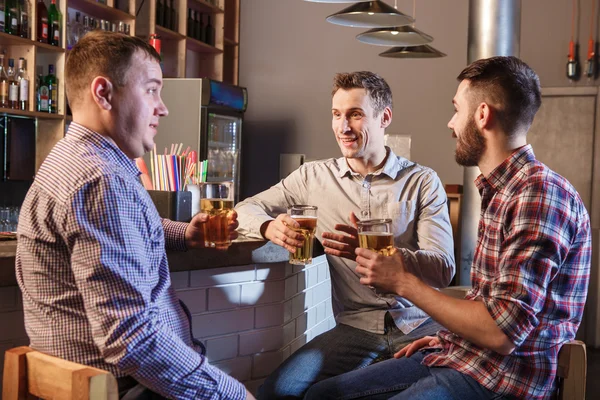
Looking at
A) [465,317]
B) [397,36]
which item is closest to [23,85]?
[397,36]

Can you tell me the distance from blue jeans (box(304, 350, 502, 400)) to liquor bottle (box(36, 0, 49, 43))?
3.47m

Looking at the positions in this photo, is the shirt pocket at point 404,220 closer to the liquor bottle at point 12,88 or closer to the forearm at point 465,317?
the forearm at point 465,317

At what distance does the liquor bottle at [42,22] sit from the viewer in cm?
452

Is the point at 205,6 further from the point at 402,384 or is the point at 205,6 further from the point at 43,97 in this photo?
the point at 402,384

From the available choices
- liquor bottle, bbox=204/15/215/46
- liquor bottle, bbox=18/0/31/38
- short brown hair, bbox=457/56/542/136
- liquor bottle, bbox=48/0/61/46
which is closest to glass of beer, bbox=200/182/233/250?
short brown hair, bbox=457/56/542/136

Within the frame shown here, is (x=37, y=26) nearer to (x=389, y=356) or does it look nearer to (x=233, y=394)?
(x=389, y=356)

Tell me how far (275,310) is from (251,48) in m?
5.70

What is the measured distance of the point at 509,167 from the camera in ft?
5.53

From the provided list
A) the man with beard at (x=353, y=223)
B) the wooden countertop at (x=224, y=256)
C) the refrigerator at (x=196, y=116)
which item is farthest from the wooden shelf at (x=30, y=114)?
the wooden countertop at (x=224, y=256)

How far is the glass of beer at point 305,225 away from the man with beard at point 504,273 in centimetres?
33

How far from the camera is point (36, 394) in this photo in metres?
1.24

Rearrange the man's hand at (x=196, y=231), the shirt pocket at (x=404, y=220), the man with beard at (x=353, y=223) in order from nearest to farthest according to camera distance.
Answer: the man's hand at (x=196, y=231), the man with beard at (x=353, y=223), the shirt pocket at (x=404, y=220)

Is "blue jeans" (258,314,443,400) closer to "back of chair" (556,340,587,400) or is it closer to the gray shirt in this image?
the gray shirt

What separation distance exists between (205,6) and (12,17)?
8.46 feet
